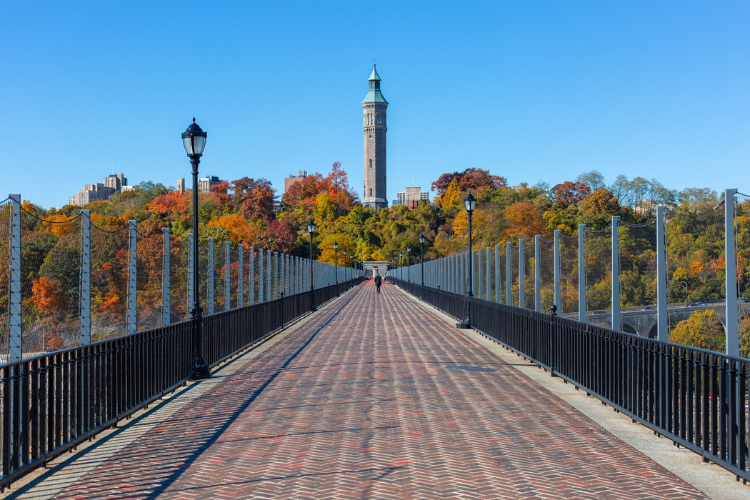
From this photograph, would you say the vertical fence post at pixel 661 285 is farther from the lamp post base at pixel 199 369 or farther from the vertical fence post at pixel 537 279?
the lamp post base at pixel 199 369

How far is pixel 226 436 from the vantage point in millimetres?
8164

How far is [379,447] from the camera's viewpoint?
24.8 ft

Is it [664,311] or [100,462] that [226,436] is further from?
[664,311]

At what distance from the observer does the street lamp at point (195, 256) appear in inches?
510

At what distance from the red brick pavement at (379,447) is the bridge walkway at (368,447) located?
0.05 feet

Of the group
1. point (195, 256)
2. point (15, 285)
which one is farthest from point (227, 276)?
point (15, 285)

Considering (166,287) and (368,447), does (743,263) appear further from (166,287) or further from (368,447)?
(166,287)

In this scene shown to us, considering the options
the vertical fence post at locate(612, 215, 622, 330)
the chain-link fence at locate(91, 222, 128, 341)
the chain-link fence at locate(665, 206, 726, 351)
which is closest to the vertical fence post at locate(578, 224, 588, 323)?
the vertical fence post at locate(612, 215, 622, 330)

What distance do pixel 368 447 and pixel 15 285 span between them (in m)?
3.95

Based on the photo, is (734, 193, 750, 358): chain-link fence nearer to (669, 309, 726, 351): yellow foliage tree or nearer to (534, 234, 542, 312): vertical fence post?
(669, 309, 726, 351): yellow foliage tree

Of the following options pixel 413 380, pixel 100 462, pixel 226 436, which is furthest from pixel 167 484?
pixel 413 380

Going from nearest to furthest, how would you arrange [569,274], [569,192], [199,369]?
[199,369] < [569,274] < [569,192]

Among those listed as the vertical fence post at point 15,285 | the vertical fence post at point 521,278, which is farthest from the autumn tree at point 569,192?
the vertical fence post at point 15,285

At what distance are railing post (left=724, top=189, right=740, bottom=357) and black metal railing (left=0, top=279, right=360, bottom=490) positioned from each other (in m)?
6.91
